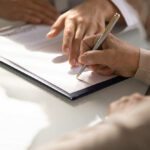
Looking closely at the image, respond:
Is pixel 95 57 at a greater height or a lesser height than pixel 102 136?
lesser

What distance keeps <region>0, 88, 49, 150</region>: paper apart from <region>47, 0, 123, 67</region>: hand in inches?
8.4

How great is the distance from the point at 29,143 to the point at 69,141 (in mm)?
200

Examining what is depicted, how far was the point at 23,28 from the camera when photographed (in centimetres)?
122

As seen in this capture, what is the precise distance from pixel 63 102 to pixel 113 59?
188 millimetres

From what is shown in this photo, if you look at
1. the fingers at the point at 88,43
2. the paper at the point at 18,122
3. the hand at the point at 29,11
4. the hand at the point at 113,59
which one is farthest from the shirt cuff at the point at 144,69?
the hand at the point at 29,11

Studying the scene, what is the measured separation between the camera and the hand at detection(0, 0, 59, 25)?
4.20 ft

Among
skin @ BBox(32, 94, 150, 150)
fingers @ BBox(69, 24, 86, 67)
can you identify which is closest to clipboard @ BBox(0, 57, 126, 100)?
fingers @ BBox(69, 24, 86, 67)

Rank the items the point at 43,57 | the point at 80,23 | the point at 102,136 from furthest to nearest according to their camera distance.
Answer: the point at 80,23 → the point at 43,57 → the point at 102,136

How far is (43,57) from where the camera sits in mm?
990

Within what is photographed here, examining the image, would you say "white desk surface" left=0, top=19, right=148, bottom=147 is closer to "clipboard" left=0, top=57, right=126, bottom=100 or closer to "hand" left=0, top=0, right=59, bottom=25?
"clipboard" left=0, top=57, right=126, bottom=100

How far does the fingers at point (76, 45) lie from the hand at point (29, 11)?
0.77 ft

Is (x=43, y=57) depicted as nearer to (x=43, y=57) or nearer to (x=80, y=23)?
(x=43, y=57)

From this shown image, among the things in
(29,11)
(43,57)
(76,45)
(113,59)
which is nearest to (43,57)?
(43,57)

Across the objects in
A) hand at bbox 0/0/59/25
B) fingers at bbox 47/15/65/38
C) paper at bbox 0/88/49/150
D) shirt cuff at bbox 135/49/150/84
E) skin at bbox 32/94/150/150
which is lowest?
hand at bbox 0/0/59/25
